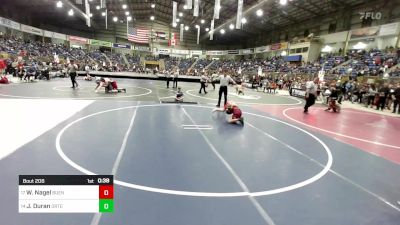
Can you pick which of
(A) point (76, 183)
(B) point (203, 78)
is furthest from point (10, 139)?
(B) point (203, 78)

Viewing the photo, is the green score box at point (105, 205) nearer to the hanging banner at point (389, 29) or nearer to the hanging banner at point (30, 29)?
the hanging banner at point (389, 29)

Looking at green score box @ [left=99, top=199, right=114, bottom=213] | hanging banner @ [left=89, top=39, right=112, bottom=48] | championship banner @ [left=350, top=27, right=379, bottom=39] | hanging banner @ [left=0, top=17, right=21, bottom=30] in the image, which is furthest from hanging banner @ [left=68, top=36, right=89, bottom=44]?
green score box @ [left=99, top=199, right=114, bottom=213]

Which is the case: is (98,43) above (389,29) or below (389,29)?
below

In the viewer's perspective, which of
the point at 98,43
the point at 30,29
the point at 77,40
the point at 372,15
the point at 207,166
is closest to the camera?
the point at 207,166

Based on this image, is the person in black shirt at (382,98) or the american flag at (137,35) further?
the american flag at (137,35)

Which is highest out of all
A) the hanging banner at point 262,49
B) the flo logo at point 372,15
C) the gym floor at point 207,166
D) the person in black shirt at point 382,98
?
the flo logo at point 372,15

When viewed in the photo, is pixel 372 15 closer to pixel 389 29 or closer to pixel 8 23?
pixel 389 29
